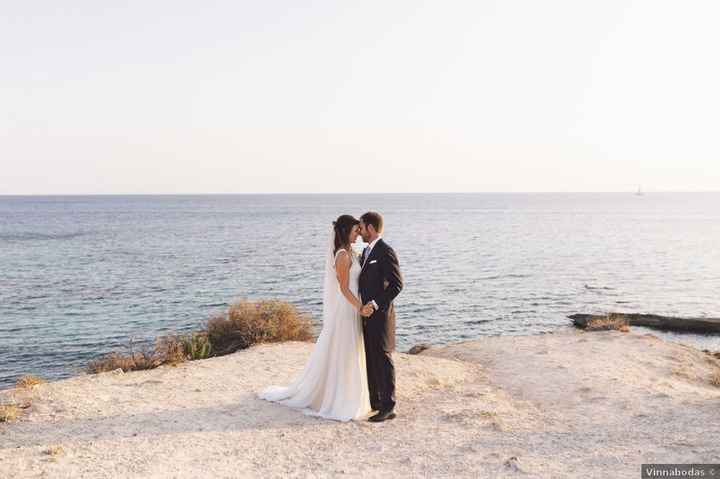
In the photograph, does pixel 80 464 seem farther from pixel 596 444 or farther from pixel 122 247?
pixel 122 247

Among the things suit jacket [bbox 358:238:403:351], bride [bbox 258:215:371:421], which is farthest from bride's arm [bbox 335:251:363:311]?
suit jacket [bbox 358:238:403:351]

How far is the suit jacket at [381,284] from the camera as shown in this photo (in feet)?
30.0

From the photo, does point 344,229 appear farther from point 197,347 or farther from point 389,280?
point 197,347

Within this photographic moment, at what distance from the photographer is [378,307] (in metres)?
9.24

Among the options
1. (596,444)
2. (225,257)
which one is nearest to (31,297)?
(225,257)

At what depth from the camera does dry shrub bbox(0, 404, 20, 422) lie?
9281 mm

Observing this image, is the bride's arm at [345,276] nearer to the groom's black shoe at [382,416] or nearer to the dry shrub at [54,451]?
the groom's black shoe at [382,416]

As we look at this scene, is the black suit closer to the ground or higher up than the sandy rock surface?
higher up

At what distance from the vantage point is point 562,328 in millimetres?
25812

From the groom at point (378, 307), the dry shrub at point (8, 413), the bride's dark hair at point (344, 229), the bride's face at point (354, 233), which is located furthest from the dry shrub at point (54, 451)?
the bride's face at point (354, 233)

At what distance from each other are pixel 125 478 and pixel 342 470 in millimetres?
2588

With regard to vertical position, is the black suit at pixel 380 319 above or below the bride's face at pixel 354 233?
below

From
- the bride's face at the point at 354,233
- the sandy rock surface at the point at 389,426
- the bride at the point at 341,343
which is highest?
the bride's face at the point at 354,233

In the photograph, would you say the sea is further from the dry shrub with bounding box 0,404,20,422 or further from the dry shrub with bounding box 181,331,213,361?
the dry shrub with bounding box 0,404,20,422
